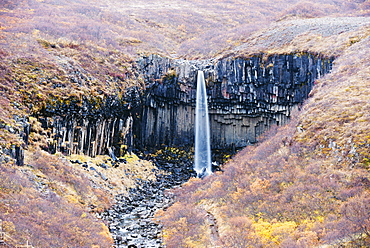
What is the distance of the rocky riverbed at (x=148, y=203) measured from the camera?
18.1 metres

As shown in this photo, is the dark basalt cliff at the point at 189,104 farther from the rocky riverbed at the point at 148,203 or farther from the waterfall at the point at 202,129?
the rocky riverbed at the point at 148,203

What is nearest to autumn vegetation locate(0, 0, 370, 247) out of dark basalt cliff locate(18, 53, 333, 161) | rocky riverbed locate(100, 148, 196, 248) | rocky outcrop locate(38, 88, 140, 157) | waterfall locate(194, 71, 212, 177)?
rocky outcrop locate(38, 88, 140, 157)

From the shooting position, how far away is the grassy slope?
13.5m

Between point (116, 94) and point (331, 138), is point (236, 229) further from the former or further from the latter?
point (116, 94)

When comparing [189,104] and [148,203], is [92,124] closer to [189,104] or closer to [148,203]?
[148,203]

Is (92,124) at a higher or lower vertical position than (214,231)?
higher

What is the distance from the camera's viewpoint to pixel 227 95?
119 ft

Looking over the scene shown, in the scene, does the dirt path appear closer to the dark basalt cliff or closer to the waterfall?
the dark basalt cliff

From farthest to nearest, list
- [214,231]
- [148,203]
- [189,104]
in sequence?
[189,104] < [148,203] < [214,231]

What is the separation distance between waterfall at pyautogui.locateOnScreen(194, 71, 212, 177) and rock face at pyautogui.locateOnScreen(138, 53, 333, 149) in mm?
593

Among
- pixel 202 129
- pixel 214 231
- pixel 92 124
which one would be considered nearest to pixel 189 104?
pixel 202 129

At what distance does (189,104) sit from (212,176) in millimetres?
13088

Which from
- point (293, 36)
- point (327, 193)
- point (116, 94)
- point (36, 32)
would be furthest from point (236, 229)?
point (36, 32)

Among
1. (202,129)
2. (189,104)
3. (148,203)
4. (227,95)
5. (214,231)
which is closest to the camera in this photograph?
(214,231)
